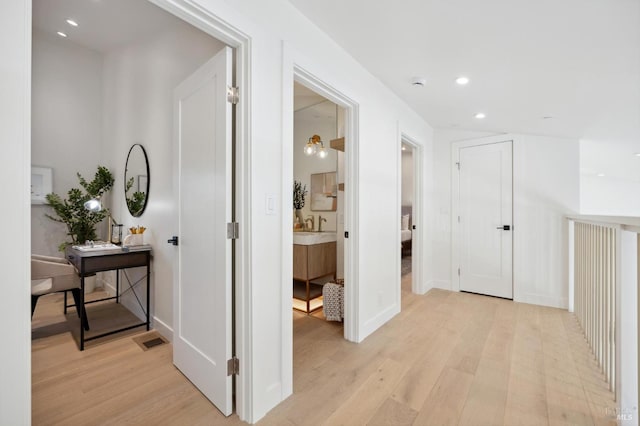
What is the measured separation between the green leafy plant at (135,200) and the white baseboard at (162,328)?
1.13 metres

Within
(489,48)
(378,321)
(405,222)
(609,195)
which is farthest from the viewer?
(609,195)

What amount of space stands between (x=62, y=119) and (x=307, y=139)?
327cm

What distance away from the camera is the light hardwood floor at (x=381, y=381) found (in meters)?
1.63

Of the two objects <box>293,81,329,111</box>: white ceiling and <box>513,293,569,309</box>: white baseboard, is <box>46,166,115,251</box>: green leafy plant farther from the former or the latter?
<box>513,293,569,309</box>: white baseboard

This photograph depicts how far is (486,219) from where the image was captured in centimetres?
396

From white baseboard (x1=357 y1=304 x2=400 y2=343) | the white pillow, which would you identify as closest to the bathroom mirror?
white baseboard (x1=357 y1=304 x2=400 y2=343)

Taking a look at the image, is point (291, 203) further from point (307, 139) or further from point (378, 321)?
point (307, 139)

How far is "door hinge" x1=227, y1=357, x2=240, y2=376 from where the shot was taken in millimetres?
1646

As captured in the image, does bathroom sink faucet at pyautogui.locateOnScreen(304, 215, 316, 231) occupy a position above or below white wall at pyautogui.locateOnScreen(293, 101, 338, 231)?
below

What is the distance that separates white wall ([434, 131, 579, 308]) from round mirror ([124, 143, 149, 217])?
4.36m

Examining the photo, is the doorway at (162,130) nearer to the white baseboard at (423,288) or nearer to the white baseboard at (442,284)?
the white baseboard at (423,288)

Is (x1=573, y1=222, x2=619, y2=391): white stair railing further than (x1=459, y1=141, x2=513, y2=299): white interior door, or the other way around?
(x1=459, y1=141, x2=513, y2=299): white interior door

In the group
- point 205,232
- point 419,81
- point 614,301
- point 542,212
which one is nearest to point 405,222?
point 542,212

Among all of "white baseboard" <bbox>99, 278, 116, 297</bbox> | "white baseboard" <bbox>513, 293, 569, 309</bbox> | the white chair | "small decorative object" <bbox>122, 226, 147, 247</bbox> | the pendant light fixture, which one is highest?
the pendant light fixture
